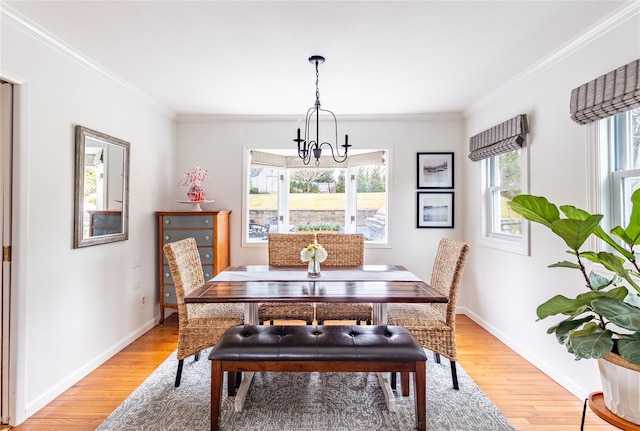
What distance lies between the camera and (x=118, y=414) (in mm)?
2062

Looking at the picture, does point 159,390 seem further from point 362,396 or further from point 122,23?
point 122,23

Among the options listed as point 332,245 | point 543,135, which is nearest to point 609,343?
point 543,135

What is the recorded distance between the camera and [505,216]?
11.0ft

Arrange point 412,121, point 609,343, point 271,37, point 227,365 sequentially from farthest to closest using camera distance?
point 412,121 < point 271,37 < point 227,365 < point 609,343

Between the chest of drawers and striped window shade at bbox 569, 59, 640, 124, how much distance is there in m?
3.23

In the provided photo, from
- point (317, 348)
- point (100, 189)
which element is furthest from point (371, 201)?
point (100, 189)

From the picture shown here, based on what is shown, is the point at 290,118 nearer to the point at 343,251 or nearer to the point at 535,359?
the point at 343,251

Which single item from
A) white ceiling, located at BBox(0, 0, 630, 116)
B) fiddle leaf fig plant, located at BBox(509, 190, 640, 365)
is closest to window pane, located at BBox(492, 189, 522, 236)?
white ceiling, located at BBox(0, 0, 630, 116)

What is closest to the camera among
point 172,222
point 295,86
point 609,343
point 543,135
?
point 609,343

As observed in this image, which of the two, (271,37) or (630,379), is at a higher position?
(271,37)

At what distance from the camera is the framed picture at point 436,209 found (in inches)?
159

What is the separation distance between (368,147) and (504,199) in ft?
5.24

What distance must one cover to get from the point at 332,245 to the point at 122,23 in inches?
90.8

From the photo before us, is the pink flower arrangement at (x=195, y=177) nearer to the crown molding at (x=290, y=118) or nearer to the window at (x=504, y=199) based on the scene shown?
the crown molding at (x=290, y=118)
